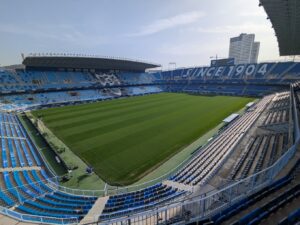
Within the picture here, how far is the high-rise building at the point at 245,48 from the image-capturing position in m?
166

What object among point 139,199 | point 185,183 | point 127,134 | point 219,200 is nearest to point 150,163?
point 185,183

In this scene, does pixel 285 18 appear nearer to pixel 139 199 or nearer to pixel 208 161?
pixel 208 161

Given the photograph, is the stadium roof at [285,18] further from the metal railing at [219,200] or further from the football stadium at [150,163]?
the metal railing at [219,200]

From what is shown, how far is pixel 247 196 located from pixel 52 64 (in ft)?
185

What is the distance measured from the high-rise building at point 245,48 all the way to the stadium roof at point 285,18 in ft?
517

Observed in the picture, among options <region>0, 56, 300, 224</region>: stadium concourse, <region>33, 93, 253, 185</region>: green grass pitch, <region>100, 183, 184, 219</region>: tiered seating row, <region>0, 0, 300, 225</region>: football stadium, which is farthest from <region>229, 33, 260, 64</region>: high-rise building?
<region>100, 183, 184, 219</region>: tiered seating row

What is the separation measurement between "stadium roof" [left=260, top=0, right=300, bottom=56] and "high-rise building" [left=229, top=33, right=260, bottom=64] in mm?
157561

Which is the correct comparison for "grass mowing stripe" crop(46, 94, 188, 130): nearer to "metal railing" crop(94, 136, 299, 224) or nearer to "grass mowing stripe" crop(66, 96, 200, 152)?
"grass mowing stripe" crop(66, 96, 200, 152)

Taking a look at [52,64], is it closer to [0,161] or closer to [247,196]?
[0,161]

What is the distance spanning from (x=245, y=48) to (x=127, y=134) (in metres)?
182

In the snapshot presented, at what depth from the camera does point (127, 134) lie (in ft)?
78.8

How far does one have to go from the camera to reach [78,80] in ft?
188

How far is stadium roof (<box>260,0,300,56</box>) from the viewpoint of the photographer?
1471 cm

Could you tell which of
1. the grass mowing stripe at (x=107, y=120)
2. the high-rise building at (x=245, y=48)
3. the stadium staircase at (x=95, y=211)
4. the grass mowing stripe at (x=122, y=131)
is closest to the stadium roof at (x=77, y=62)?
the grass mowing stripe at (x=107, y=120)
